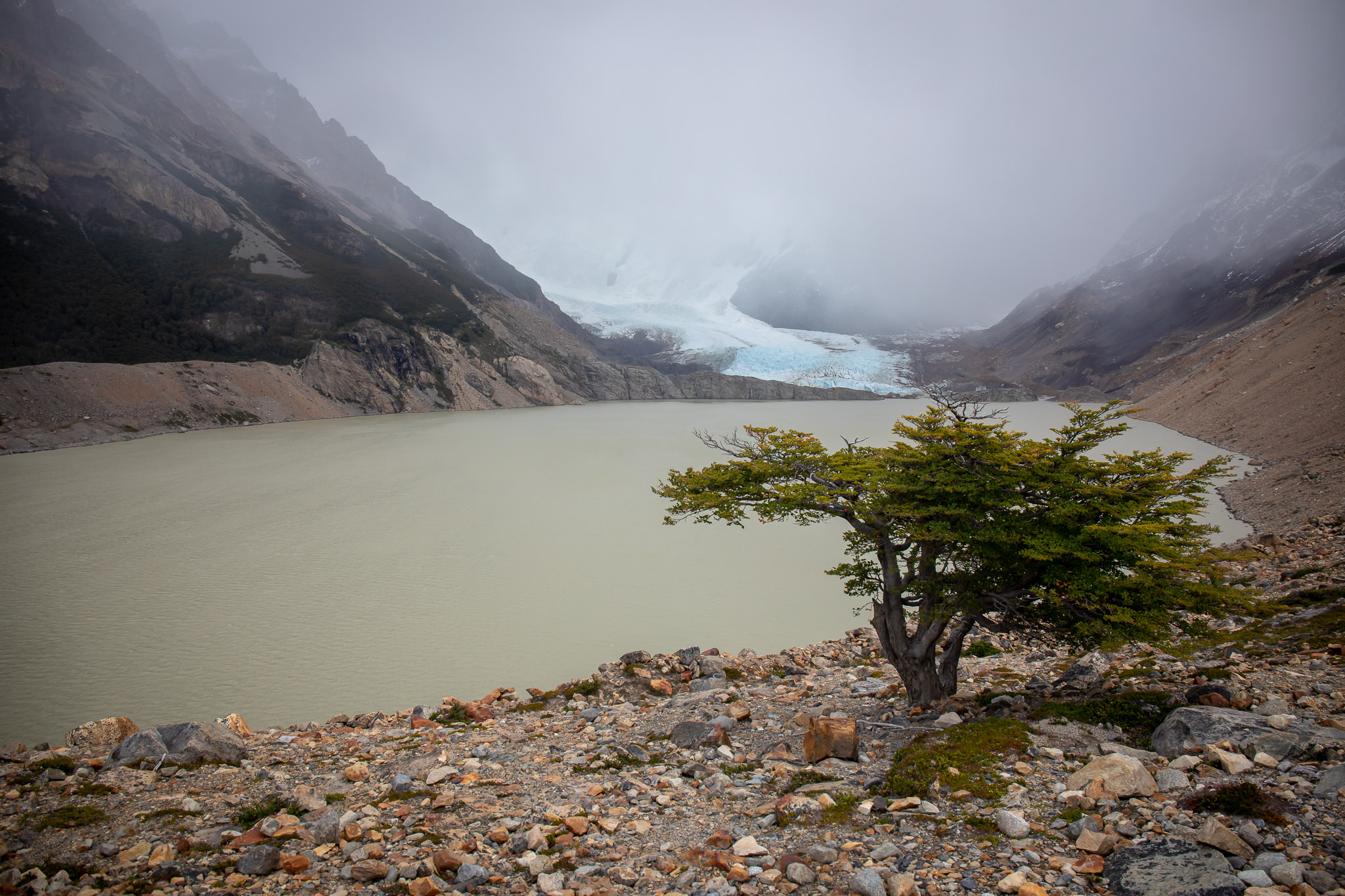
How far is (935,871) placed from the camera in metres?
3.84

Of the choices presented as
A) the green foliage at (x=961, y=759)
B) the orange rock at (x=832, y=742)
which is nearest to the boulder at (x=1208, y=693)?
the green foliage at (x=961, y=759)

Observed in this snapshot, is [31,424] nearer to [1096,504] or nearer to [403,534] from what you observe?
[403,534]

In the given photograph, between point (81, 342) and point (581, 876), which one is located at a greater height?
point (81, 342)

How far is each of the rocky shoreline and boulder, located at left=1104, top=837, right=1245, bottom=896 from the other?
0.02m

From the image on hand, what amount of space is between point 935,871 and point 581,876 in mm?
2441

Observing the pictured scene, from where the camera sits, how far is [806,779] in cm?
561

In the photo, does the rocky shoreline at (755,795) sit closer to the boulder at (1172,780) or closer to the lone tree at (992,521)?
the boulder at (1172,780)

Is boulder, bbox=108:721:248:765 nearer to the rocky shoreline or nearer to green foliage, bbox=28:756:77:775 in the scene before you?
the rocky shoreline

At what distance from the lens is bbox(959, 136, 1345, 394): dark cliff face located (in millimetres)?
104188

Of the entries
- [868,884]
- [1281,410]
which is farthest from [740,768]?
[1281,410]

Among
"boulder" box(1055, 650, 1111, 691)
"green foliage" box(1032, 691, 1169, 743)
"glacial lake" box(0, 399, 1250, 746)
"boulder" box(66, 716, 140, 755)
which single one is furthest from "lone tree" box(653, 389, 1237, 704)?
"boulder" box(66, 716, 140, 755)

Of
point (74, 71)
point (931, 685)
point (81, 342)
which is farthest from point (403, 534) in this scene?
point (74, 71)

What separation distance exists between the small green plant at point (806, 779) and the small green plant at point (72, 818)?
5967 millimetres

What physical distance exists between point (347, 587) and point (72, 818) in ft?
31.3
